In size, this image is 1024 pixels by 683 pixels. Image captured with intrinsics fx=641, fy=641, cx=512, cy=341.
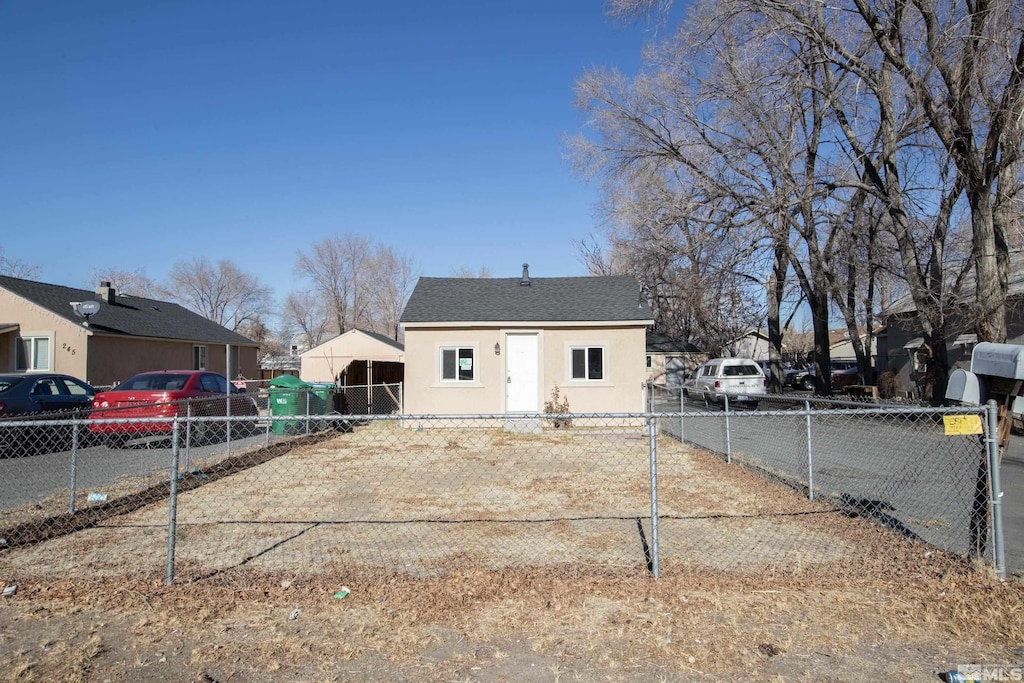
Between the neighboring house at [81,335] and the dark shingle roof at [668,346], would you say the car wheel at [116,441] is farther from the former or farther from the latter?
the dark shingle roof at [668,346]

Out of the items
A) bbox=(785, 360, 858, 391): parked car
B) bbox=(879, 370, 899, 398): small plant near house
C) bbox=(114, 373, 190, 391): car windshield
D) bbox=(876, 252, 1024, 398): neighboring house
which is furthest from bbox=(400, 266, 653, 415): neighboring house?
bbox=(785, 360, 858, 391): parked car

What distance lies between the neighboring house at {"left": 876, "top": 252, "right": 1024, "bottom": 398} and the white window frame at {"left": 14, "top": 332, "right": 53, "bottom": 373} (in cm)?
2597

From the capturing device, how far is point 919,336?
23.4 m

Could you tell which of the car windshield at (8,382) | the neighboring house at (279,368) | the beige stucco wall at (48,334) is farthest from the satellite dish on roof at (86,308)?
the neighboring house at (279,368)

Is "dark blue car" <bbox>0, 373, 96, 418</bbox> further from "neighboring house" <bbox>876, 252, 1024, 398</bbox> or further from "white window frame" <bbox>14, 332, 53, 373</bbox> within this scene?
"neighboring house" <bbox>876, 252, 1024, 398</bbox>

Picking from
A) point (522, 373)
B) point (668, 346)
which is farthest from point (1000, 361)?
point (668, 346)

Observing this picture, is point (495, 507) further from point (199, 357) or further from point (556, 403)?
point (199, 357)

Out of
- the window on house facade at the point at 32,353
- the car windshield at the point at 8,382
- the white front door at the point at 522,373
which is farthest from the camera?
the window on house facade at the point at 32,353

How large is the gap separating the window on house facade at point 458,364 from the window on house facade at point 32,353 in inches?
555

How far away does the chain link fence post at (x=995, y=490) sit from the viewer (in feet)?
15.2

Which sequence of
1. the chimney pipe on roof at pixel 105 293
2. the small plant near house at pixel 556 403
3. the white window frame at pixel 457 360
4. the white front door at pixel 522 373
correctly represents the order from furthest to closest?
the chimney pipe on roof at pixel 105 293 < the white window frame at pixel 457 360 < the white front door at pixel 522 373 < the small plant near house at pixel 556 403

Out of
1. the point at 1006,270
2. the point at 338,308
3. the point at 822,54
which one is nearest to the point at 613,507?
the point at 1006,270

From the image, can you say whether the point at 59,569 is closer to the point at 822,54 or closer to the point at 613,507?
the point at 613,507

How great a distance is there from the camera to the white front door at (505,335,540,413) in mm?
16125
